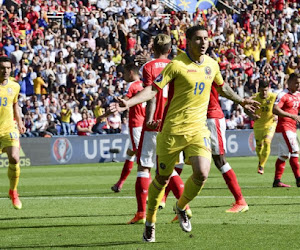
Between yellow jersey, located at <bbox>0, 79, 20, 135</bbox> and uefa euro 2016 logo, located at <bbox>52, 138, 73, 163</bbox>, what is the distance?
1292 centimetres

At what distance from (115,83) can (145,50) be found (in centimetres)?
273

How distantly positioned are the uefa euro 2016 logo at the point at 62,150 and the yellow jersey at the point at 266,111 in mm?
8667

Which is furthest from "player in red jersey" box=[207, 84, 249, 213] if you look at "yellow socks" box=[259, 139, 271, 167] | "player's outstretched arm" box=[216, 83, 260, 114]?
"yellow socks" box=[259, 139, 271, 167]

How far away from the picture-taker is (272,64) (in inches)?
1373

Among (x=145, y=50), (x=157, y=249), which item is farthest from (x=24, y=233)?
(x=145, y=50)

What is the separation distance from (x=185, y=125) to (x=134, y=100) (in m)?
0.89

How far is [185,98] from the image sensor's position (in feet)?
28.5

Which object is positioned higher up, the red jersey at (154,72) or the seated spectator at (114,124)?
the red jersey at (154,72)

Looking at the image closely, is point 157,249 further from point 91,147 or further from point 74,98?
point 74,98

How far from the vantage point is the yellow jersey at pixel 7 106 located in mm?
12633

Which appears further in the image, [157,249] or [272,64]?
[272,64]

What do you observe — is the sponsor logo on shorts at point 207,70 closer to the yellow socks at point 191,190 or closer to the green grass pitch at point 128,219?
the yellow socks at point 191,190

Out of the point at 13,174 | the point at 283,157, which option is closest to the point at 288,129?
the point at 283,157

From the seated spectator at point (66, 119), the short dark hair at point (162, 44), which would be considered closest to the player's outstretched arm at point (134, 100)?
the short dark hair at point (162, 44)
